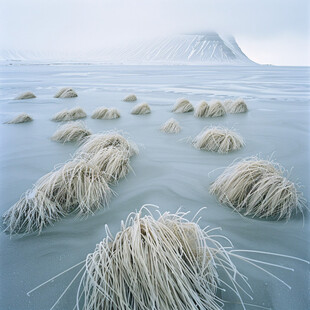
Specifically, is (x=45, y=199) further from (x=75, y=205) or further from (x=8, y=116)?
(x=8, y=116)

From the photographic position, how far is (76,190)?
300cm

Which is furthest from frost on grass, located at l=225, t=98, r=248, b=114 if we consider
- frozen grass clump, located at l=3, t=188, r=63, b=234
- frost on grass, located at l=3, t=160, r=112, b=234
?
frozen grass clump, located at l=3, t=188, r=63, b=234

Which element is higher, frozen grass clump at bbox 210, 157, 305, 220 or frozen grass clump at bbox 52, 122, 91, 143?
frozen grass clump at bbox 210, 157, 305, 220

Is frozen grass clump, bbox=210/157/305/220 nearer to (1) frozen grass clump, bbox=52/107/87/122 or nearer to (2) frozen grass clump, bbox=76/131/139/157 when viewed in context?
(2) frozen grass clump, bbox=76/131/139/157

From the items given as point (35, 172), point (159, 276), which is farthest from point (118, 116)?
point (159, 276)

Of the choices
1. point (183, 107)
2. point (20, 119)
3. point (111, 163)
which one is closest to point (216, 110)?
point (183, 107)

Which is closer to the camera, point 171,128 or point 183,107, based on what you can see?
point 171,128

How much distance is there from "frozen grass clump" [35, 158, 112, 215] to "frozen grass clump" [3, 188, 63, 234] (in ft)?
0.34

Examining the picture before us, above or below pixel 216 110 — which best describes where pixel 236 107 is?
below

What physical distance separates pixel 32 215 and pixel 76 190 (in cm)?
55

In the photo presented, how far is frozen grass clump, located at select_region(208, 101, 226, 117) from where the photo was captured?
28.0 feet

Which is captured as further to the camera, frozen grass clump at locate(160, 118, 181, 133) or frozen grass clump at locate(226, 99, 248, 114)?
frozen grass clump at locate(226, 99, 248, 114)

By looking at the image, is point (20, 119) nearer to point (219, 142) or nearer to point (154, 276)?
point (219, 142)

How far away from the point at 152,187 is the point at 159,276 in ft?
6.51
